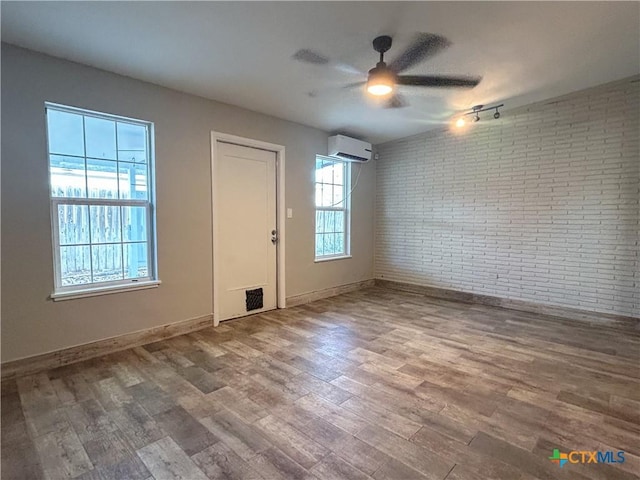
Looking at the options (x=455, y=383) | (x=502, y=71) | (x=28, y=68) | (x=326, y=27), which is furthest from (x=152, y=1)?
(x=455, y=383)

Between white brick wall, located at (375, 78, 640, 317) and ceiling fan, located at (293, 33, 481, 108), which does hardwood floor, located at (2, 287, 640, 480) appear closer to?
white brick wall, located at (375, 78, 640, 317)

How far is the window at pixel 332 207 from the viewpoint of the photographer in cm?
524

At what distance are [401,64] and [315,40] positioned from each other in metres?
0.86

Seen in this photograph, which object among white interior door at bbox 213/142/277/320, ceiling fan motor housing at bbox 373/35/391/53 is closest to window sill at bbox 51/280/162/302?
white interior door at bbox 213/142/277/320

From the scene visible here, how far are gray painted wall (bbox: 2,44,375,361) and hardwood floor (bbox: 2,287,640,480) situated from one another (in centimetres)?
37

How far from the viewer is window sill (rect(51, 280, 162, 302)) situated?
2.79m

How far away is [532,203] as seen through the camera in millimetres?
4395

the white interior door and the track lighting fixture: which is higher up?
the track lighting fixture

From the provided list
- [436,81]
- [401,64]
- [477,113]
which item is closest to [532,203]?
[477,113]

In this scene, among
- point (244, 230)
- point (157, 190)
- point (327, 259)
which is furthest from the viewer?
point (327, 259)

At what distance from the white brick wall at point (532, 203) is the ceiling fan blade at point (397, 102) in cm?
146

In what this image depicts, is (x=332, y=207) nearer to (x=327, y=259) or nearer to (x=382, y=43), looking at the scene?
(x=327, y=259)

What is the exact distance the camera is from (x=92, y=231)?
300cm

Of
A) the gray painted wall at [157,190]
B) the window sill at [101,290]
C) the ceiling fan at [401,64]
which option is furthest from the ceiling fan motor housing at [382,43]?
the window sill at [101,290]
